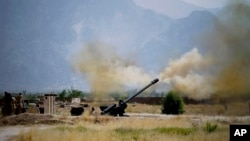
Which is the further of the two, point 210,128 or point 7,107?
point 7,107

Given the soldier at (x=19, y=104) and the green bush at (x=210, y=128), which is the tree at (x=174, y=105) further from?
the green bush at (x=210, y=128)

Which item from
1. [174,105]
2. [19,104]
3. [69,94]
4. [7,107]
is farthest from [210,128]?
[69,94]

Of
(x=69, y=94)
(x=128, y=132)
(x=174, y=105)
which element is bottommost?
(x=128, y=132)

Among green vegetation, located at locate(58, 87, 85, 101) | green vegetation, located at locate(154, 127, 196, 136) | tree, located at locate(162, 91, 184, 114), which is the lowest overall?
green vegetation, located at locate(154, 127, 196, 136)

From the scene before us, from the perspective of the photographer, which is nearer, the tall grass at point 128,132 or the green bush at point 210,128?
the tall grass at point 128,132

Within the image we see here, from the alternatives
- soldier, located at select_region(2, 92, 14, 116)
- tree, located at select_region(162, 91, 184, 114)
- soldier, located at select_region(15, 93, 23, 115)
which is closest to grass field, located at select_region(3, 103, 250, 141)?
soldier, located at select_region(15, 93, 23, 115)

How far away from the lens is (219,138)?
11.6m

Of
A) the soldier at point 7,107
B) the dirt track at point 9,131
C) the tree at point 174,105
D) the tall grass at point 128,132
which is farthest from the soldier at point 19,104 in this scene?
the tree at point 174,105

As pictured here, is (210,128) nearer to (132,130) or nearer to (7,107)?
(132,130)

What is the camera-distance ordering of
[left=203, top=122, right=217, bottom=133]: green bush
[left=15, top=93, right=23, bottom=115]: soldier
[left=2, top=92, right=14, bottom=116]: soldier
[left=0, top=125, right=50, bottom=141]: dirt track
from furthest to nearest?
[left=15, top=93, right=23, bottom=115]: soldier, [left=2, top=92, right=14, bottom=116]: soldier, [left=203, top=122, right=217, bottom=133]: green bush, [left=0, top=125, right=50, bottom=141]: dirt track

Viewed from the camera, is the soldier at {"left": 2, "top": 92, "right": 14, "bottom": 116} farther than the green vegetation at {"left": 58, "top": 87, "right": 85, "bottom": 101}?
No

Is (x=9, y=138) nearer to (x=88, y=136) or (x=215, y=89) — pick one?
(x=88, y=136)

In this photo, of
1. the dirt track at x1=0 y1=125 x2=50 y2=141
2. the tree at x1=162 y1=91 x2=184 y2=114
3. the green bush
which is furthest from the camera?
→ the tree at x1=162 y1=91 x2=184 y2=114

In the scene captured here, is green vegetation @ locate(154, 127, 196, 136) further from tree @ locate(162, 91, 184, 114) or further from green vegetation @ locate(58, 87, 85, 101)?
green vegetation @ locate(58, 87, 85, 101)
